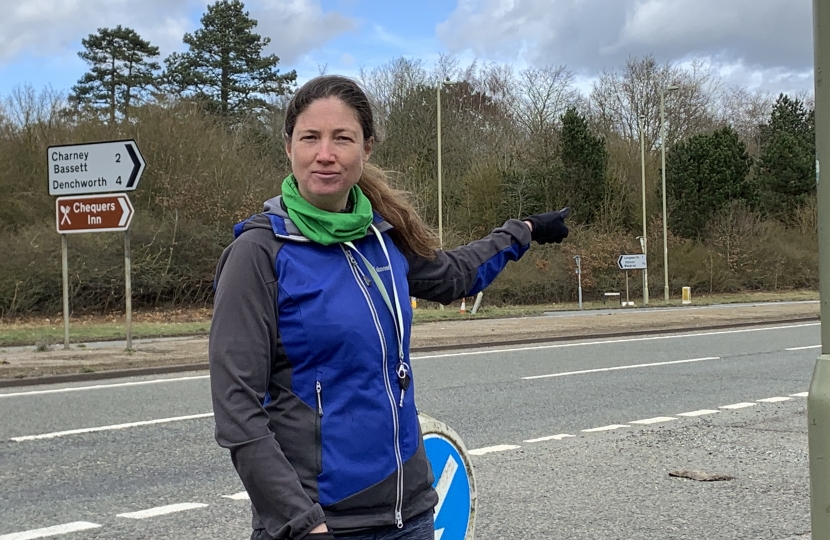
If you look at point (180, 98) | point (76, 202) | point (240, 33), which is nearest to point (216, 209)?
point (180, 98)

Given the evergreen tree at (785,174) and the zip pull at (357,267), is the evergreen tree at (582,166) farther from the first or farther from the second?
the zip pull at (357,267)

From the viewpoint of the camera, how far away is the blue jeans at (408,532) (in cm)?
235

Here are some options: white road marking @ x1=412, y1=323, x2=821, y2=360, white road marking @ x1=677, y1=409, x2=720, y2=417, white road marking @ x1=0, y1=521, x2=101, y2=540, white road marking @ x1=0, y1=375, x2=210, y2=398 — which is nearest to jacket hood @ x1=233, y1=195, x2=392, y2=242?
white road marking @ x1=0, y1=521, x2=101, y2=540

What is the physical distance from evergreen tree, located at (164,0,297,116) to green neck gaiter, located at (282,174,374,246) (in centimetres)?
4992

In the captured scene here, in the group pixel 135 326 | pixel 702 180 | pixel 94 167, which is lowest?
pixel 135 326

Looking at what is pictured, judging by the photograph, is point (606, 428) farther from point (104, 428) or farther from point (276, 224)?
point (276, 224)

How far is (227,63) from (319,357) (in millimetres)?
52398

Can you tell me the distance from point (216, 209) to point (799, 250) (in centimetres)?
3260

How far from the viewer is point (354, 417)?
2.29 m

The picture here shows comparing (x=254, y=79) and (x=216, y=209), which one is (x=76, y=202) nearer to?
(x=216, y=209)

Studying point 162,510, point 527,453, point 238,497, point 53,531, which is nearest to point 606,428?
point 527,453

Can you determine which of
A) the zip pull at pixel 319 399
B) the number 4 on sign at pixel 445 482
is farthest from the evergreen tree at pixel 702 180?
the zip pull at pixel 319 399

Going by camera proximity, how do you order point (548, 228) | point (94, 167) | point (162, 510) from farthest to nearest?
point (94, 167) → point (162, 510) → point (548, 228)

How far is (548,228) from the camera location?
3.13 metres
